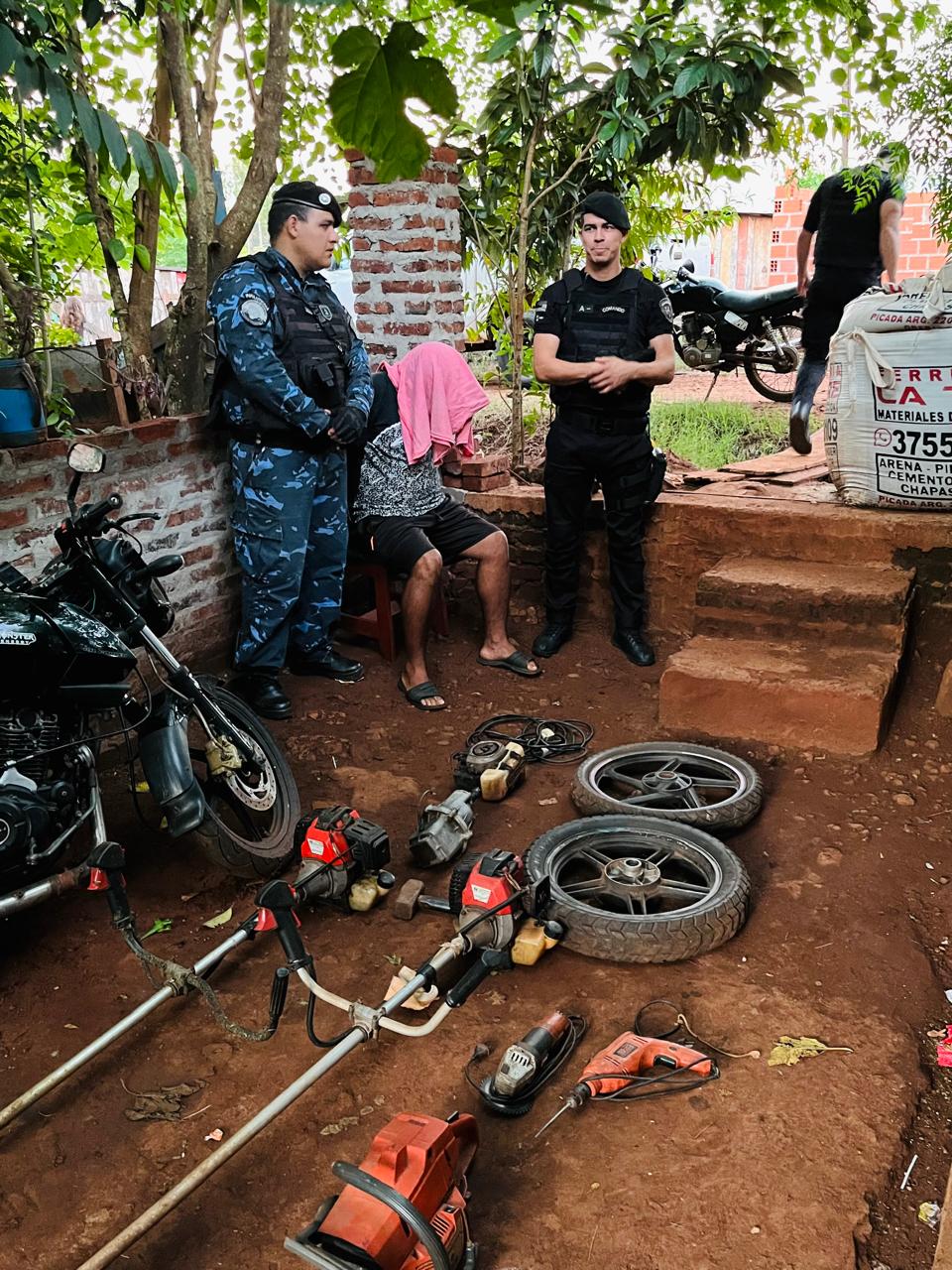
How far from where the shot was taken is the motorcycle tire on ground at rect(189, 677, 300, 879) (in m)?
2.99

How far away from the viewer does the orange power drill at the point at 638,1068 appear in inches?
86.5

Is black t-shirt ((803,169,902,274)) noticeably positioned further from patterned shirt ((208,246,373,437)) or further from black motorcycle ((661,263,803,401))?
patterned shirt ((208,246,373,437))

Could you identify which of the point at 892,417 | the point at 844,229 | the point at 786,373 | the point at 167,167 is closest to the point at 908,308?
the point at 892,417

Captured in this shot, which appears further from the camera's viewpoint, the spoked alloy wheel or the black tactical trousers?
the black tactical trousers

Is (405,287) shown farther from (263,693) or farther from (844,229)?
(844,229)

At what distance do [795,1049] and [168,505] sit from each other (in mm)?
3189

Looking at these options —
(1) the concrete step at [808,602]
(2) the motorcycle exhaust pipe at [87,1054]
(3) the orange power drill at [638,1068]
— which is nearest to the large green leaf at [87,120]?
(2) the motorcycle exhaust pipe at [87,1054]

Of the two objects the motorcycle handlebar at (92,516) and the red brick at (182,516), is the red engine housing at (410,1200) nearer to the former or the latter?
the motorcycle handlebar at (92,516)

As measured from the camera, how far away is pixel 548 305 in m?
4.48

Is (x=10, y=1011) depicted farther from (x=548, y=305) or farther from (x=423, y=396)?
(x=548, y=305)

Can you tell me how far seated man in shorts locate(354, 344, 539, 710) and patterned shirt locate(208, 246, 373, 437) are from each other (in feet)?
1.67

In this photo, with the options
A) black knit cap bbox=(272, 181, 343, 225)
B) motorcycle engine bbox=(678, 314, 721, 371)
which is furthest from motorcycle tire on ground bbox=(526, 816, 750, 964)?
motorcycle engine bbox=(678, 314, 721, 371)

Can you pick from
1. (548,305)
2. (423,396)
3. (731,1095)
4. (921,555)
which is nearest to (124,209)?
(423,396)

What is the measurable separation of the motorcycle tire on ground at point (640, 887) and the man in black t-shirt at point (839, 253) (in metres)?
2.95
